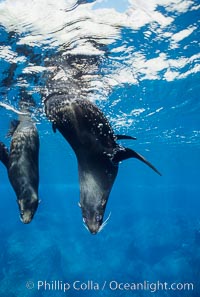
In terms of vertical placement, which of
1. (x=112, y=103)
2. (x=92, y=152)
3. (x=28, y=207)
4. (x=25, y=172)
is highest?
(x=92, y=152)

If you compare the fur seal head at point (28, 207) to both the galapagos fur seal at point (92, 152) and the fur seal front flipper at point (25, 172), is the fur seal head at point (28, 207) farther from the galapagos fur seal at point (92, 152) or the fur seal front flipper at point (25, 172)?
the galapagos fur seal at point (92, 152)

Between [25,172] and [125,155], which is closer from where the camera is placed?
[125,155]

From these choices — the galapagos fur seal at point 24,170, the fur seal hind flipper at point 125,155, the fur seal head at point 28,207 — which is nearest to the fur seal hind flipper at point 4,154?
the galapagos fur seal at point 24,170

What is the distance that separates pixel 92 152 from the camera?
3891 mm

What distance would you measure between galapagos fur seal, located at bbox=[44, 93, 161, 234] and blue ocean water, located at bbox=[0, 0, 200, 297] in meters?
0.59

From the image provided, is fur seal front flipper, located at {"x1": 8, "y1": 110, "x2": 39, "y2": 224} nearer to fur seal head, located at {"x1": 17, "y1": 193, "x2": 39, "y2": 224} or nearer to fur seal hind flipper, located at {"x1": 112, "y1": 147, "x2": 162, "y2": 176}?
fur seal head, located at {"x1": 17, "y1": 193, "x2": 39, "y2": 224}

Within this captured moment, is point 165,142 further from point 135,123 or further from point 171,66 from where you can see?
point 171,66

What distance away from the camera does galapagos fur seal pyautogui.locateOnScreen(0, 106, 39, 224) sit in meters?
3.65

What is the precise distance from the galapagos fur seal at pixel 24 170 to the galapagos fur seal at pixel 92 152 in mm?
635

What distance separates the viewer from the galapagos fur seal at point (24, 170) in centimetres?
365

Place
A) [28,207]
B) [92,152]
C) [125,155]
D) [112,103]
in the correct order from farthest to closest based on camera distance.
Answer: [112,103] → [92,152] → [125,155] → [28,207]

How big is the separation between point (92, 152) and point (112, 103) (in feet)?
43.1

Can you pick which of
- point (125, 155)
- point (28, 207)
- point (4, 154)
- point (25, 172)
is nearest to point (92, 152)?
point (125, 155)

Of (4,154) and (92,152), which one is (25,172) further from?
(92,152)
